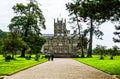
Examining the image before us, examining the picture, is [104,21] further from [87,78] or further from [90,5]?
[87,78]

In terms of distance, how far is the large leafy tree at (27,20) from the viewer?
265 ft

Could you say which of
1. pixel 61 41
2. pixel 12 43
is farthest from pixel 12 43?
pixel 61 41

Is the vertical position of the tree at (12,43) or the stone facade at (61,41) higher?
the stone facade at (61,41)

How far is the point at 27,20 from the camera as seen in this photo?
266 feet

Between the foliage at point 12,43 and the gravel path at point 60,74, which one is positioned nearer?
the gravel path at point 60,74

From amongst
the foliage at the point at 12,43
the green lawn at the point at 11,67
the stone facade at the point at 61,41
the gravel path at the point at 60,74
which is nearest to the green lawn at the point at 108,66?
the gravel path at the point at 60,74

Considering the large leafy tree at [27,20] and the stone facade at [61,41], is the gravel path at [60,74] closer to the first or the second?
the large leafy tree at [27,20]

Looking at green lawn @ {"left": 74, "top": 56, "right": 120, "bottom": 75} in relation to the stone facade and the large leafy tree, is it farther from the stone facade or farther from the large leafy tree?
the stone facade

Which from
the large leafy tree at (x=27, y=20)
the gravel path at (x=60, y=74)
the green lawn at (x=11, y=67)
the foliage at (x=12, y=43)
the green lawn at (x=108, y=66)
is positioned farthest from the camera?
the large leafy tree at (x=27, y=20)

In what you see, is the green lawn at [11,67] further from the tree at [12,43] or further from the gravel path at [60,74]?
the tree at [12,43]

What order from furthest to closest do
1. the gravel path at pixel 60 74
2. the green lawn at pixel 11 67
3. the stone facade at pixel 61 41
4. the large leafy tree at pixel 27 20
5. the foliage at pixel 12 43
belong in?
1. the stone facade at pixel 61 41
2. the large leafy tree at pixel 27 20
3. the foliage at pixel 12 43
4. the green lawn at pixel 11 67
5. the gravel path at pixel 60 74

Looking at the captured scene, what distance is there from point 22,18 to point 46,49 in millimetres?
72903

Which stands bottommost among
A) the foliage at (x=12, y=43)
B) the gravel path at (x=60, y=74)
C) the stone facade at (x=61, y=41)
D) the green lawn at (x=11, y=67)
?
the gravel path at (x=60, y=74)

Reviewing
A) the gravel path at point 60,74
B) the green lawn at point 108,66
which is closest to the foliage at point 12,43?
the green lawn at point 108,66
